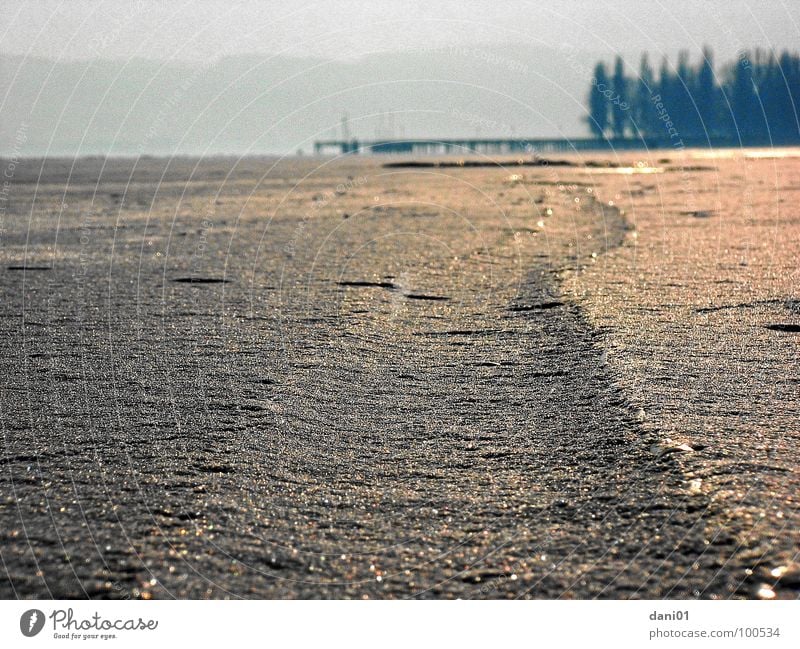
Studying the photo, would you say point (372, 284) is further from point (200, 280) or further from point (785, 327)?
point (785, 327)

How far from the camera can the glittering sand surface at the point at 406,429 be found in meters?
2.78

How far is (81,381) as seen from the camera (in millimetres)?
5145

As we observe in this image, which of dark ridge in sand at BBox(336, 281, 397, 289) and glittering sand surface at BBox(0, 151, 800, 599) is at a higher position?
dark ridge in sand at BBox(336, 281, 397, 289)

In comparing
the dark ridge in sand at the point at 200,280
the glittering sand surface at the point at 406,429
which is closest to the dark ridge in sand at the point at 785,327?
the glittering sand surface at the point at 406,429

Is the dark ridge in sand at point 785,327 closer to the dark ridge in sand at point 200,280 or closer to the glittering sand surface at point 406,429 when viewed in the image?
the glittering sand surface at point 406,429

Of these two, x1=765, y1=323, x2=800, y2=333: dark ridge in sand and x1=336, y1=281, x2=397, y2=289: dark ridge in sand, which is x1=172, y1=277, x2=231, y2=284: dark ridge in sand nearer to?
x1=336, y1=281, x2=397, y2=289: dark ridge in sand

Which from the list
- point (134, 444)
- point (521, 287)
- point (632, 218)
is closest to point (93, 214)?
point (632, 218)

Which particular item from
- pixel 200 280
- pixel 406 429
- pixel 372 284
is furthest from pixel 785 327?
pixel 200 280

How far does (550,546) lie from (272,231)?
12175 mm

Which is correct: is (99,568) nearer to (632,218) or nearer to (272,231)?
(272,231)

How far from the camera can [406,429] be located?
422 centimetres

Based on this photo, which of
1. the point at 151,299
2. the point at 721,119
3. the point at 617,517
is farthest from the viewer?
the point at 721,119

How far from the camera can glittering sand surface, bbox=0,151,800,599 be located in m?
2.78

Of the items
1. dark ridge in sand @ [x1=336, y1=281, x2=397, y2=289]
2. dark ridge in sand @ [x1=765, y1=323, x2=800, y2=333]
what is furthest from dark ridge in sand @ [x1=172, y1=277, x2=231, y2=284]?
dark ridge in sand @ [x1=765, y1=323, x2=800, y2=333]
